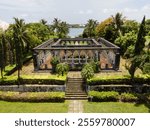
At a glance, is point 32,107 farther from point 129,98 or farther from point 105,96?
point 129,98

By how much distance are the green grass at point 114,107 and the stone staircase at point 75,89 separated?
193cm

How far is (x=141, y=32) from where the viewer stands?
1216 inches

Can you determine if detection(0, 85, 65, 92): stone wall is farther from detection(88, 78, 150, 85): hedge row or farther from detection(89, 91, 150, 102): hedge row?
detection(89, 91, 150, 102): hedge row

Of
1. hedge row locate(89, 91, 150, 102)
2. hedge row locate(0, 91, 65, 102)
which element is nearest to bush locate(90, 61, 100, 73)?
hedge row locate(89, 91, 150, 102)

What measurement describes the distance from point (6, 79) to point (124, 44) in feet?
82.3

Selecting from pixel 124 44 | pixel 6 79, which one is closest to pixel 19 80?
pixel 6 79

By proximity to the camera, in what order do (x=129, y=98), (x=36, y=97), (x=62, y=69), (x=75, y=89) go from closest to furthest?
(x=129, y=98) < (x=36, y=97) < (x=75, y=89) < (x=62, y=69)

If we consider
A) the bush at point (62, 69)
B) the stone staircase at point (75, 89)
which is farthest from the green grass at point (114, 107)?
the bush at point (62, 69)

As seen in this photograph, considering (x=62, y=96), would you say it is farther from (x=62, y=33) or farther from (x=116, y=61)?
(x=62, y=33)

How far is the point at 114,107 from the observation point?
27.2 m

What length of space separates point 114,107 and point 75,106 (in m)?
3.67

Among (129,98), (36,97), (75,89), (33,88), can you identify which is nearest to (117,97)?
(129,98)

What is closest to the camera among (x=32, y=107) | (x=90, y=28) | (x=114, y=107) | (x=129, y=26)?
(x=114, y=107)

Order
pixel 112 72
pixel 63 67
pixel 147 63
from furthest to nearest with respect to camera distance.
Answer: pixel 112 72 < pixel 63 67 < pixel 147 63
